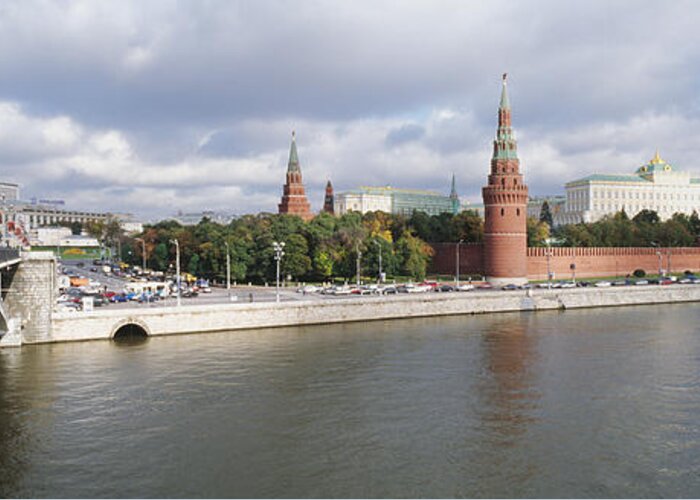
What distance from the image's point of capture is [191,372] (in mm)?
32219

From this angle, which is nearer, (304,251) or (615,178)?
(304,251)

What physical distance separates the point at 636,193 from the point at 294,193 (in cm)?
7672

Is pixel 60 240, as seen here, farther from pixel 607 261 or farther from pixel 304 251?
pixel 607 261

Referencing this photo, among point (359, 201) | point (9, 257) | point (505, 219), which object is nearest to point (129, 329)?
point (9, 257)

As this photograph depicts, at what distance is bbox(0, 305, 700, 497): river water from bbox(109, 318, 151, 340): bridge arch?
1150 mm

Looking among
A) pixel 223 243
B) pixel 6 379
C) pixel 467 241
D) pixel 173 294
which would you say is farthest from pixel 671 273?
pixel 6 379

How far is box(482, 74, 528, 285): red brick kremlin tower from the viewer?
72000mm

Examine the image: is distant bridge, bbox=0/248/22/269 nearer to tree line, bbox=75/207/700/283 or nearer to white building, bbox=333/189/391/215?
tree line, bbox=75/207/700/283

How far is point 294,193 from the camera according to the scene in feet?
369

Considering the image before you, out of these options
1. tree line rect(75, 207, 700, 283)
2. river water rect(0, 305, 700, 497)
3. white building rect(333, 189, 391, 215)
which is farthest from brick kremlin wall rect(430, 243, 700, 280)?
white building rect(333, 189, 391, 215)

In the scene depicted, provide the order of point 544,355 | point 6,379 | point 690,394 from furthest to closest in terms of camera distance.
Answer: point 544,355 < point 6,379 < point 690,394

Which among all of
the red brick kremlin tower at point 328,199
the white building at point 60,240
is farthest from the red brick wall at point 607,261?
the white building at point 60,240

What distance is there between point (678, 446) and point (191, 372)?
20.2 metres

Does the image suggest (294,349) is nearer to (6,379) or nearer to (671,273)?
(6,379)
